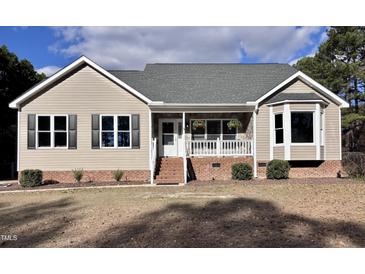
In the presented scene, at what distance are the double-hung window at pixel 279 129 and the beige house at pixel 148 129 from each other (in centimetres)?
1

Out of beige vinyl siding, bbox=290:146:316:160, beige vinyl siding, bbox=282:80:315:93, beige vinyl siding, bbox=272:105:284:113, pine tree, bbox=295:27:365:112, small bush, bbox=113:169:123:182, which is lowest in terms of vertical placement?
small bush, bbox=113:169:123:182

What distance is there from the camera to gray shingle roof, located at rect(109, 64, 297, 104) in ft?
55.2

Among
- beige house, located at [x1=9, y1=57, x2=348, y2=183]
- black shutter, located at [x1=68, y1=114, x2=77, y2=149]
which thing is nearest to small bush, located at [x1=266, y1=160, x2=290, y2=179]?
beige house, located at [x1=9, y1=57, x2=348, y2=183]

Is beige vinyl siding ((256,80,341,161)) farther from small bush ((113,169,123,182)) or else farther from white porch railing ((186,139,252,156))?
small bush ((113,169,123,182))

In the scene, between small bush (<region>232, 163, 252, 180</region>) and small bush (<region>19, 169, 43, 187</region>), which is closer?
small bush (<region>19, 169, 43, 187</region>)

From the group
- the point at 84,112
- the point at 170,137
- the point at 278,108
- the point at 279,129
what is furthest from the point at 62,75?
the point at 279,129

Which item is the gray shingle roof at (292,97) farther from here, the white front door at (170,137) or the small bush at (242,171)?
the white front door at (170,137)

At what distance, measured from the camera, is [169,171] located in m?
15.2

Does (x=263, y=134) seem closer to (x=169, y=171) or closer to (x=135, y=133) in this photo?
(x=169, y=171)

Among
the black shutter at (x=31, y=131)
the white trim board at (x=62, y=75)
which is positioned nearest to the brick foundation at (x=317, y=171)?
the white trim board at (x=62, y=75)

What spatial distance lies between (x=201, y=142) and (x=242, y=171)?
263 cm

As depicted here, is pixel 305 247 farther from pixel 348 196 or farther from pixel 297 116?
pixel 297 116

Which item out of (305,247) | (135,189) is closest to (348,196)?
(305,247)

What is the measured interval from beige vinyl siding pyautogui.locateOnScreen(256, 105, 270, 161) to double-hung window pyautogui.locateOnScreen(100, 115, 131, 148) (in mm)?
6621
